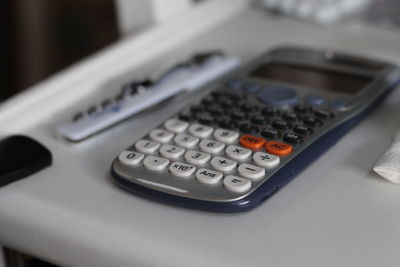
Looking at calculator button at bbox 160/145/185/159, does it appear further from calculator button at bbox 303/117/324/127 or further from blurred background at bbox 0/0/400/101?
blurred background at bbox 0/0/400/101

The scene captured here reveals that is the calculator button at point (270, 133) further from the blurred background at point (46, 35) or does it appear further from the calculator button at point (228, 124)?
the blurred background at point (46, 35)

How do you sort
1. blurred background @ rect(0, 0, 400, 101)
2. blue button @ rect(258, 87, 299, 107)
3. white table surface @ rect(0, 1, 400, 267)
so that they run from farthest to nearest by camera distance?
blurred background @ rect(0, 0, 400, 101) < blue button @ rect(258, 87, 299, 107) < white table surface @ rect(0, 1, 400, 267)

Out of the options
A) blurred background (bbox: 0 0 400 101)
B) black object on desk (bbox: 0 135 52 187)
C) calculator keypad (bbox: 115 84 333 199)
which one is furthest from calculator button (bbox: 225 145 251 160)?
blurred background (bbox: 0 0 400 101)

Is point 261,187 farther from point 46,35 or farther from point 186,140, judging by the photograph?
point 46,35

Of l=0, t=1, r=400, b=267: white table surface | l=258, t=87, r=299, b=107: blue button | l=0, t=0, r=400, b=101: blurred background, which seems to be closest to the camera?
l=0, t=1, r=400, b=267: white table surface

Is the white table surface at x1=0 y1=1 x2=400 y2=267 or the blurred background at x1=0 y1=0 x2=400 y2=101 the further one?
the blurred background at x1=0 y1=0 x2=400 y2=101

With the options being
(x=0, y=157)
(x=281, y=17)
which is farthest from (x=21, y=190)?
(x=281, y=17)

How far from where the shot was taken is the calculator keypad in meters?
0.32

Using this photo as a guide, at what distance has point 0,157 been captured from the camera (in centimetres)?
36

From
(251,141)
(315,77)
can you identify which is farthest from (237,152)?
(315,77)

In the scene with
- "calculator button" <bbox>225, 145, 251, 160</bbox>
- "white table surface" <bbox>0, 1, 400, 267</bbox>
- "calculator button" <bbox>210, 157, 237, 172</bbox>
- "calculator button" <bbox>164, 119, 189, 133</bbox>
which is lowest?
"white table surface" <bbox>0, 1, 400, 267</bbox>

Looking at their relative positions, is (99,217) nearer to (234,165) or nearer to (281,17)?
(234,165)

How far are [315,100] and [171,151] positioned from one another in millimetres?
102

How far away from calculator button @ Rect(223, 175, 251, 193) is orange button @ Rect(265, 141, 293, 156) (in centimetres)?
3
